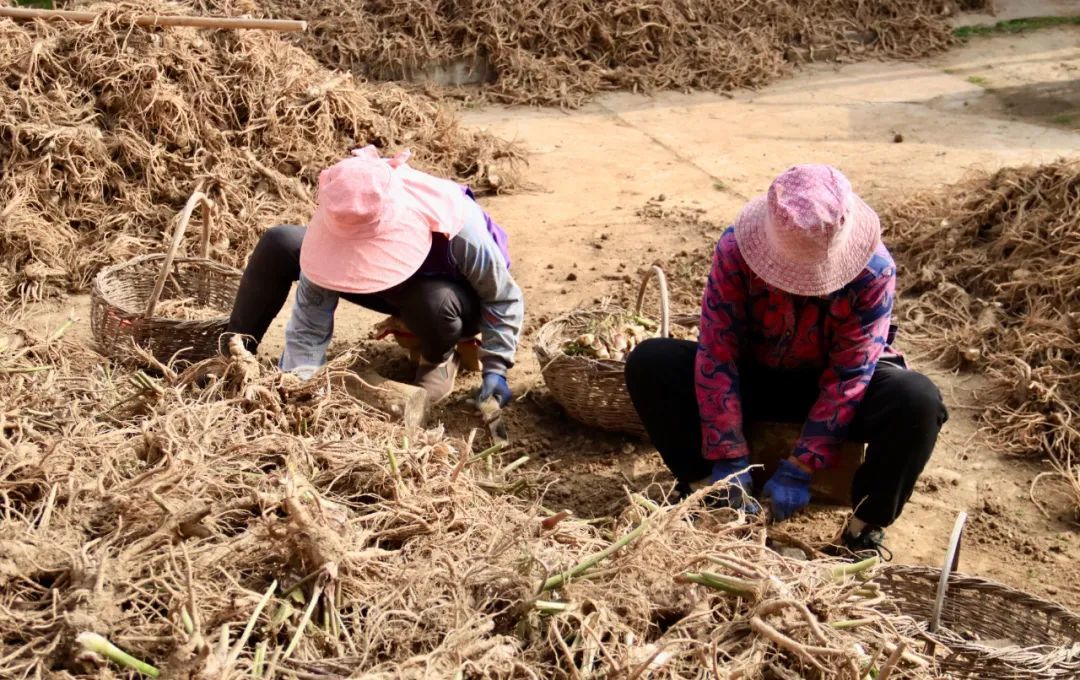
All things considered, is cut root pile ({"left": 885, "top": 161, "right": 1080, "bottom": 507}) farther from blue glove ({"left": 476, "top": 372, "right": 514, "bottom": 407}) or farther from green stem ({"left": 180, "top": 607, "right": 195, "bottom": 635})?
green stem ({"left": 180, "top": 607, "right": 195, "bottom": 635})

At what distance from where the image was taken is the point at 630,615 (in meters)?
1.91

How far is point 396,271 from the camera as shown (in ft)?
10.2

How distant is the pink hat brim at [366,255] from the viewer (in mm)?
3066

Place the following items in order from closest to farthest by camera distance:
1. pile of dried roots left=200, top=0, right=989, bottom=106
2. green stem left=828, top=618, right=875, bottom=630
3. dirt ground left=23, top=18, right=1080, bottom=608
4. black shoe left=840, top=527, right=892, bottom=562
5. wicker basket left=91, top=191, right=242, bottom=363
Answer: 1. green stem left=828, top=618, right=875, bottom=630
2. black shoe left=840, top=527, right=892, bottom=562
3. dirt ground left=23, top=18, right=1080, bottom=608
4. wicker basket left=91, top=191, right=242, bottom=363
5. pile of dried roots left=200, top=0, right=989, bottom=106

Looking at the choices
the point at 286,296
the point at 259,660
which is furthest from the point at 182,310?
the point at 259,660

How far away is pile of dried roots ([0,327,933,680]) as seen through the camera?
179 centimetres

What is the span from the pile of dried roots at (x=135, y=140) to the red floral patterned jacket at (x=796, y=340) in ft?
8.21

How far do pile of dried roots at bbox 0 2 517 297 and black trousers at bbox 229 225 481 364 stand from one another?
48.2 inches

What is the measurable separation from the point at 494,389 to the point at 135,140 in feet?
7.21

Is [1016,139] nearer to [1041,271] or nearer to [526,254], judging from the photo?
[1041,271]

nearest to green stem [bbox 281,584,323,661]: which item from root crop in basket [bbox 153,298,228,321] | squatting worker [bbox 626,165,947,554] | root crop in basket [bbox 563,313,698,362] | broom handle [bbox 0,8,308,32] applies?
squatting worker [bbox 626,165,947,554]

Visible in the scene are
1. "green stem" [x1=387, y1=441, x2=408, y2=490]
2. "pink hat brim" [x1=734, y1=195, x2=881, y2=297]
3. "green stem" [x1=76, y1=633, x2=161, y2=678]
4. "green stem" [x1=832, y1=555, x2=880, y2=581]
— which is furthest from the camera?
"pink hat brim" [x1=734, y1=195, x2=881, y2=297]

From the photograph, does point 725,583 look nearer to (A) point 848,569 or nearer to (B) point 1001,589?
(A) point 848,569

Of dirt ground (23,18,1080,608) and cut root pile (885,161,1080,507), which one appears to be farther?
cut root pile (885,161,1080,507)
